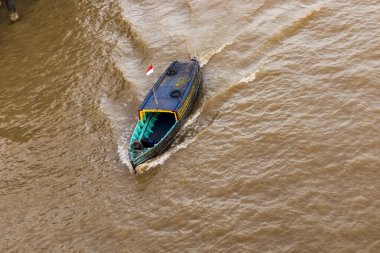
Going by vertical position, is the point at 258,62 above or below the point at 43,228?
above

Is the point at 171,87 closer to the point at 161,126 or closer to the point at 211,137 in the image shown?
the point at 161,126

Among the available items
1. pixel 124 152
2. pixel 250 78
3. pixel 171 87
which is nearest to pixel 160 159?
pixel 124 152

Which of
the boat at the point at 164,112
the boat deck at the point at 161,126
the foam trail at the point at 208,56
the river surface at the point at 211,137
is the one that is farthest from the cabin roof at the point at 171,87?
the foam trail at the point at 208,56

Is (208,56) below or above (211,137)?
above

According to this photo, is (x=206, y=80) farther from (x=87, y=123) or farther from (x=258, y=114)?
(x=87, y=123)

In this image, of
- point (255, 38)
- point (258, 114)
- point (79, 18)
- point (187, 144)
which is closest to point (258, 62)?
point (255, 38)

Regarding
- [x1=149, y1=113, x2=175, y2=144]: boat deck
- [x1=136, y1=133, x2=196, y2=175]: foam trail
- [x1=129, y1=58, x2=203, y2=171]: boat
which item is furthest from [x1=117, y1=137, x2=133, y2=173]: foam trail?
[x1=149, y1=113, x2=175, y2=144]: boat deck
